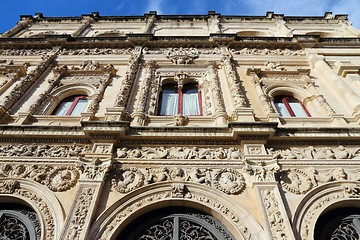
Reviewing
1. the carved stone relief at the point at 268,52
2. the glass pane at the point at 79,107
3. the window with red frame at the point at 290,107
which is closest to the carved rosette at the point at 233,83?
the carved stone relief at the point at 268,52

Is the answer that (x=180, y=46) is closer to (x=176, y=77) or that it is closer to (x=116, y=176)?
(x=176, y=77)

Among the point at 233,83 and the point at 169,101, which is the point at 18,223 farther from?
the point at 233,83

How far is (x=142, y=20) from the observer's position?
1747 cm

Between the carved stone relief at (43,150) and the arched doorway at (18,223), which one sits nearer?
the arched doorway at (18,223)

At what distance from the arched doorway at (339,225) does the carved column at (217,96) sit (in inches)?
133

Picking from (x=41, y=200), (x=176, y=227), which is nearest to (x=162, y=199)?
(x=176, y=227)

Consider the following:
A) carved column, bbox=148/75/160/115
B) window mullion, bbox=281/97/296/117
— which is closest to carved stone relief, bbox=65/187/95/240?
carved column, bbox=148/75/160/115

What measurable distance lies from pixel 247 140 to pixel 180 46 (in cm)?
709

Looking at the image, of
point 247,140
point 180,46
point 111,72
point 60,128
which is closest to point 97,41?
point 111,72

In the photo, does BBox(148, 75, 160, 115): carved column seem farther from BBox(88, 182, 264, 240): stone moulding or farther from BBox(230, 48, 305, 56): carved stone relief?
BBox(230, 48, 305, 56): carved stone relief

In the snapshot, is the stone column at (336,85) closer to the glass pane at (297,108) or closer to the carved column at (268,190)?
the glass pane at (297,108)

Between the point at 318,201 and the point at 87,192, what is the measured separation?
4.94m

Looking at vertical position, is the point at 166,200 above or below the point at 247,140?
below

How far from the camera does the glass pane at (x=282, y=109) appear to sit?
9302 mm
